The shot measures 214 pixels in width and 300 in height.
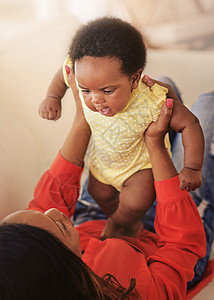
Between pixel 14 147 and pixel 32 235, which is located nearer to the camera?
pixel 32 235

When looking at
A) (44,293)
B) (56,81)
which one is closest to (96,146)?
(56,81)

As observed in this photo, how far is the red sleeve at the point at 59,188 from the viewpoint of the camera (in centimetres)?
45

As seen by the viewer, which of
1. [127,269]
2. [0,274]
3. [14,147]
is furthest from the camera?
[14,147]

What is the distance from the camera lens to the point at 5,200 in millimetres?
452

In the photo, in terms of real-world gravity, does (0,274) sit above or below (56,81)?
below

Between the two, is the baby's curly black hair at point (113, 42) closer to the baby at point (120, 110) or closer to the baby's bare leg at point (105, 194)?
the baby at point (120, 110)

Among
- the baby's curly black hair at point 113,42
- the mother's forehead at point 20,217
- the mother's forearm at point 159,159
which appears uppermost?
the baby's curly black hair at point 113,42

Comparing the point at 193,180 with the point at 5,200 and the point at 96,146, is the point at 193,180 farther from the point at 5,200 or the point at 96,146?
the point at 5,200

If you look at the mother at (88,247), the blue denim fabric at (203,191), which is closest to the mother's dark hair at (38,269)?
the mother at (88,247)

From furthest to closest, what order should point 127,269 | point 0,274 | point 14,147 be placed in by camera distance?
point 14,147, point 127,269, point 0,274

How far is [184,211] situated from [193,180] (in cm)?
9

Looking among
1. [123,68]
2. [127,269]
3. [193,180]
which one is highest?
[123,68]

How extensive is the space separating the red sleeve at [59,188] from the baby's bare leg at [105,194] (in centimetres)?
3

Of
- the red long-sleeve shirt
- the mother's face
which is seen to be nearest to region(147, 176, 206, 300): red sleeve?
the red long-sleeve shirt
